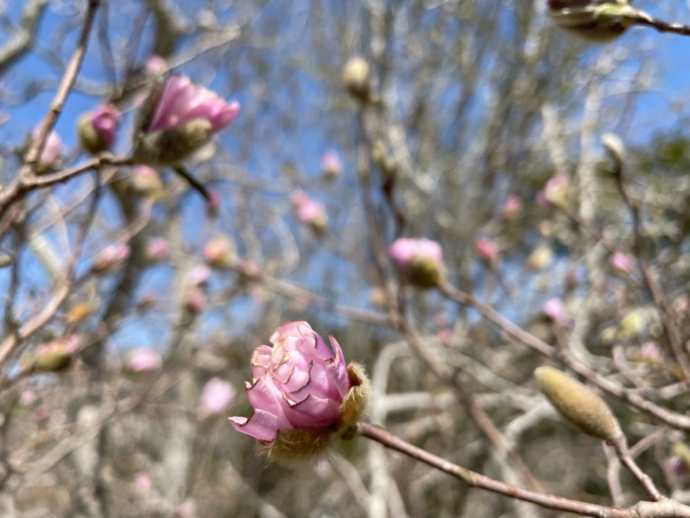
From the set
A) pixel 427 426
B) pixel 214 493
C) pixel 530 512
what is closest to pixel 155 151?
pixel 530 512

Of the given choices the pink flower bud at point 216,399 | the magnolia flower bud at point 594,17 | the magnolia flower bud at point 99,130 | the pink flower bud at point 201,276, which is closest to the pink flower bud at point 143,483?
the pink flower bud at point 216,399

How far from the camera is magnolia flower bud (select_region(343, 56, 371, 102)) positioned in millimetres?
1188

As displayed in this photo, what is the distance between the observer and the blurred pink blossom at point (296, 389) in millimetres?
427

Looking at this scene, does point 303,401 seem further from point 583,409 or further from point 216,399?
point 216,399

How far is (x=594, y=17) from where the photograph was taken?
504 millimetres

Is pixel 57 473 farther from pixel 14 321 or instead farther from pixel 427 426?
pixel 14 321

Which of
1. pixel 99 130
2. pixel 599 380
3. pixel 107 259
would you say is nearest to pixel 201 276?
pixel 107 259

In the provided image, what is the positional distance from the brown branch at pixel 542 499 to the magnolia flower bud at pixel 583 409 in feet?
0.27

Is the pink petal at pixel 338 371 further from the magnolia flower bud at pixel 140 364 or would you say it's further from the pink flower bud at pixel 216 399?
the pink flower bud at pixel 216 399

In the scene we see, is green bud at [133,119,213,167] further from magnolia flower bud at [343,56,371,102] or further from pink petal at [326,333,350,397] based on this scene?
magnolia flower bud at [343,56,371,102]

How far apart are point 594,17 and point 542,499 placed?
0.48 metres

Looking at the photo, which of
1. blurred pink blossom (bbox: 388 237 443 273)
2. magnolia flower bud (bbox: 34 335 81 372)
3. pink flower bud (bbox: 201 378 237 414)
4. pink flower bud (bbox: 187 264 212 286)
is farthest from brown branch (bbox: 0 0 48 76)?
blurred pink blossom (bbox: 388 237 443 273)

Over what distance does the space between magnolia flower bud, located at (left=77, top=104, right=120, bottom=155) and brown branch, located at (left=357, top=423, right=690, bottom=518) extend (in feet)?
1.72

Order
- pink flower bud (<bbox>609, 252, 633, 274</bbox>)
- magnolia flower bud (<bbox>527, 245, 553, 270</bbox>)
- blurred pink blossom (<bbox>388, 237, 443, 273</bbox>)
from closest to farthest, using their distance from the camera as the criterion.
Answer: pink flower bud (<bbox>609, 252, 633, 274</bbox>)
blurred pink blossom (<bbox>388, 237, 443, 273</bbox>)
magnolia flower bud (<bbox>527, 245, 553, 270</bbox>)
